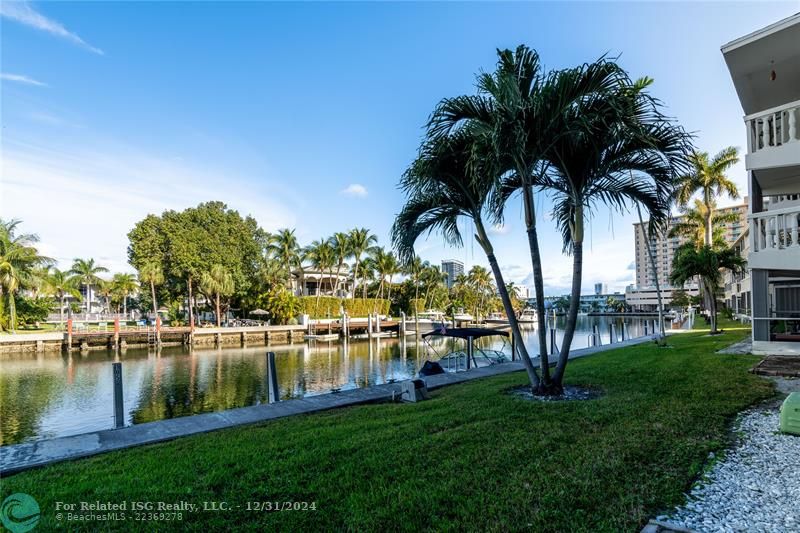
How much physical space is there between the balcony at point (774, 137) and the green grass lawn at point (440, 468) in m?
5.82

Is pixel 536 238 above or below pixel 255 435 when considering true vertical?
above

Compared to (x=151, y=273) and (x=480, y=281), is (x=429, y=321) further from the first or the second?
(x=151, y=273)

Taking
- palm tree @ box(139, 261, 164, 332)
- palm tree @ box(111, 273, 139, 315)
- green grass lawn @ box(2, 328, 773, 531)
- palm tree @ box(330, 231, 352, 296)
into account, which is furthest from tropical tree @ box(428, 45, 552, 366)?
palm tree @ box(111, 273, 139, 315)

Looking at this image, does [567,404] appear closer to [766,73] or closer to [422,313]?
[766,73]

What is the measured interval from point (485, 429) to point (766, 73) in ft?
43.5

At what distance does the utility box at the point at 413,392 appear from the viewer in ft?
29.6

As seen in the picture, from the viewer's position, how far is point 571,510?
3.42 metres

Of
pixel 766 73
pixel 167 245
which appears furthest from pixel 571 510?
pixel 167 245

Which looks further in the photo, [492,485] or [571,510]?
[492,485]

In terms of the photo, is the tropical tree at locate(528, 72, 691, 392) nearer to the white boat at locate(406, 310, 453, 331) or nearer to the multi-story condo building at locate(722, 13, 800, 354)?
the multi-story condo building at locate(722, 13, 800, 354)

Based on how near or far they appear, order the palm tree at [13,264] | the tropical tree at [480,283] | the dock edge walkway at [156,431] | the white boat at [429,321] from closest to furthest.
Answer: the dock edge walkway at [156,431] < the palm tree at [13,264] < the white boat at [429,321] < the tropical tree at [480,283]

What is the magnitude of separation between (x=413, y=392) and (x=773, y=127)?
34.6 ft

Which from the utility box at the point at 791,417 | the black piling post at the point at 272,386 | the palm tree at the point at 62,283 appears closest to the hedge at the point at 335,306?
the palm tree at the point at 62,283

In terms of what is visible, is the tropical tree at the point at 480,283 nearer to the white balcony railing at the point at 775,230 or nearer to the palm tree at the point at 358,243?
the palm tree at the point at 358,243
